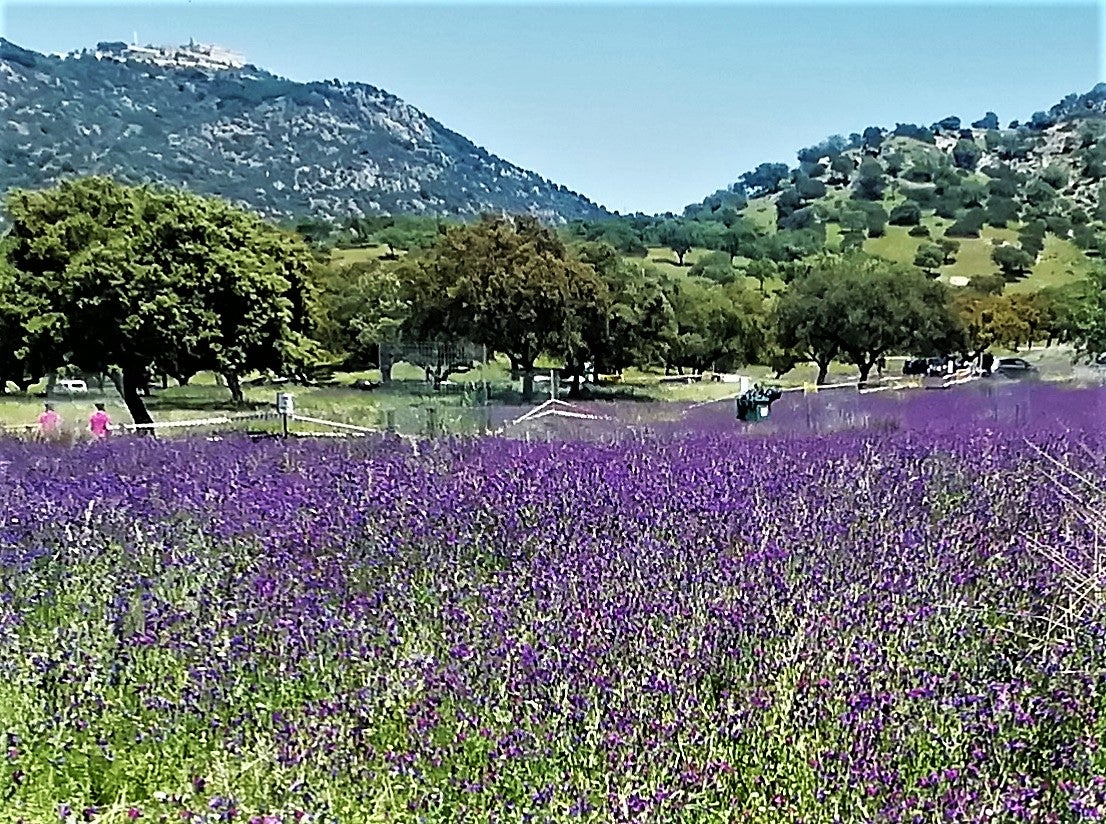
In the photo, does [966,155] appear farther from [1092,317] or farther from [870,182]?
[1092,317]

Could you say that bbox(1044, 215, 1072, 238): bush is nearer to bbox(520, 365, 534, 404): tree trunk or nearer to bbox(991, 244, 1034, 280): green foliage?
bbox(991, 244, 1034, 280): green foliage

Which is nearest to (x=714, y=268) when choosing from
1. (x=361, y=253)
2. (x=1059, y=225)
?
(x=361, y=253)

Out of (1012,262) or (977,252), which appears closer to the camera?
(1012,262)

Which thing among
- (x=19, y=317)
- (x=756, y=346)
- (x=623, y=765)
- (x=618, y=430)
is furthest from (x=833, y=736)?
(x=756, y=346)

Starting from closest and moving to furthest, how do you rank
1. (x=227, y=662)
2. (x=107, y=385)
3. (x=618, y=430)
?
(x=227, y=662), (x=618, y=430), (x=107, y=385)

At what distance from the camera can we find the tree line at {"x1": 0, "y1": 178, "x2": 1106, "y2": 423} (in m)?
14.4

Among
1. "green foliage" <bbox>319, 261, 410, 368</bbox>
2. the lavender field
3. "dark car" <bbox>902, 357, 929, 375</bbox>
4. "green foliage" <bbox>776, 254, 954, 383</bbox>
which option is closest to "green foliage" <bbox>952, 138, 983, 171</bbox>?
"dark car" <bbox>902, 357, 929, 375</bbox>

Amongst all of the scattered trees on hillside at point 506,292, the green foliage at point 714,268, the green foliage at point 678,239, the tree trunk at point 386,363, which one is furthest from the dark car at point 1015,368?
the green foliage at point 678,239

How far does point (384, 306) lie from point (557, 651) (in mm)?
41522

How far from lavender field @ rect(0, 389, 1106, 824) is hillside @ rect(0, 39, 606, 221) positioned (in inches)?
2682

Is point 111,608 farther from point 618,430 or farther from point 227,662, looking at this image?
point 618,430

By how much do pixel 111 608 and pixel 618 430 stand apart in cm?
578

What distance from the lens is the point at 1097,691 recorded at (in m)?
2.54

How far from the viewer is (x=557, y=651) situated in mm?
2703
